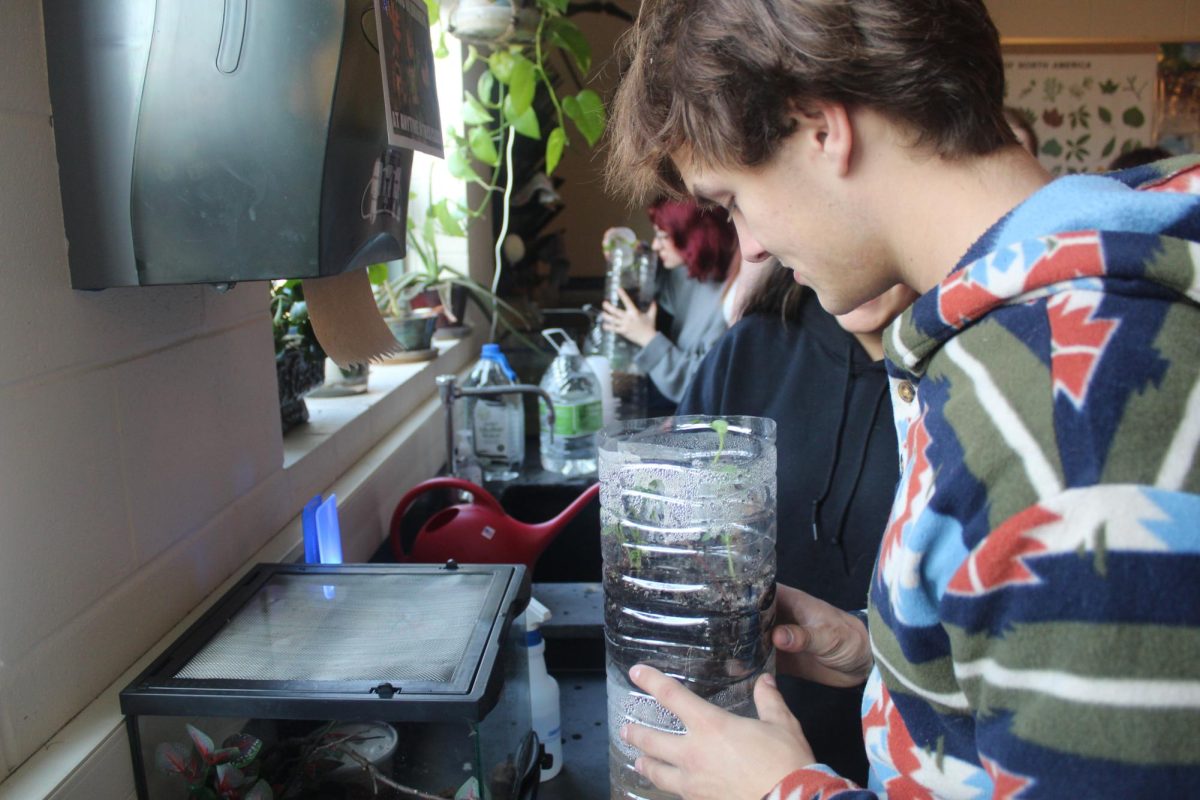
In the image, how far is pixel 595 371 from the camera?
2375 mm

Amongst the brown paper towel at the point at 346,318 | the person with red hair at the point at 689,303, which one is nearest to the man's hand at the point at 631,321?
the person with red hair at the point at 689,303

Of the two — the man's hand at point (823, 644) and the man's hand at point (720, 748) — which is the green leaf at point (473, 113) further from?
the man's hand at point (720, 748)

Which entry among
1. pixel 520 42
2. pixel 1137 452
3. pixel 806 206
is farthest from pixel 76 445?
pixel 520 42

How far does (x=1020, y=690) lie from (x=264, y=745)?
65 cm

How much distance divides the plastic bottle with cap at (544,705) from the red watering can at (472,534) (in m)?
0.29

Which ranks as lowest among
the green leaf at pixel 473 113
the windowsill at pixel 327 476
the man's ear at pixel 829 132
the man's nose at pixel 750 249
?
the windowsill at pixel 327 476

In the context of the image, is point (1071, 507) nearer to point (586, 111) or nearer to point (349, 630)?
point (349, 630)

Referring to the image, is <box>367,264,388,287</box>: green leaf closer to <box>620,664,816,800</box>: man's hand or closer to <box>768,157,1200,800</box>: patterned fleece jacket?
<box>620,664,816,800</box>: man's hand

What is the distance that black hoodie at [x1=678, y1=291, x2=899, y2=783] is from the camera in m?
1.24

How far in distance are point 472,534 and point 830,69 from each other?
975 millimetres

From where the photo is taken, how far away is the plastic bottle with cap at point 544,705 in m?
1.07

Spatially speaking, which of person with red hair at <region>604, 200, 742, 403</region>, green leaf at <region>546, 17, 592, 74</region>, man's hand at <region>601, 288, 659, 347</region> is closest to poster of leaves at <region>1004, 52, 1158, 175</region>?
person with red hair at <region>604, 200, 742, 403</region>

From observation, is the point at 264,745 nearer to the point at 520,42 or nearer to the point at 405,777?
the point at 405,777

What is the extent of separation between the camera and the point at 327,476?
1.34 meters
